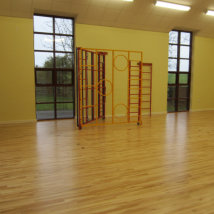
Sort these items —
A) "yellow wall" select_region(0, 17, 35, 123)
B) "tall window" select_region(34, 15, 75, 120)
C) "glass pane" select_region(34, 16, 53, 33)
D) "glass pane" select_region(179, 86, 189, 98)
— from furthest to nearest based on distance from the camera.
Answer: "glass pane" select_region(179, 86, 189, 98)
"tall window" select_region(34, 15, 75, 120)
"glass pane" select_region(34, 16, 53, 33)
"yellow wall" select_region(0, 17, 35, 123)

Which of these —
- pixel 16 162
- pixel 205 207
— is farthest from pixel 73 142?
pixel 205 207

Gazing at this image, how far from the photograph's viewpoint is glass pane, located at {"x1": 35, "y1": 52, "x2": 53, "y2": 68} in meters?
6.34

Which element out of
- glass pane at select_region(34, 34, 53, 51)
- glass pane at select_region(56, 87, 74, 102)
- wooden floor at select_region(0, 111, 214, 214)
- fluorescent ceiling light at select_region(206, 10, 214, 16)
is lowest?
wooden floor at select_region(0, 111, 214, 214)

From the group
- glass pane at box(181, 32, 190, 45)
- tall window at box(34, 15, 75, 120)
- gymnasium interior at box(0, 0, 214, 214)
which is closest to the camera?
gymnasium interior at box(0, 0, 214, 214)

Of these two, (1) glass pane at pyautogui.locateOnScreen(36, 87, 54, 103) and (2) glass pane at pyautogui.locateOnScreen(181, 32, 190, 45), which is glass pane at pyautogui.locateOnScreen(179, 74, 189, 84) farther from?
(1) glass pane at pyautogui.locateOnScreen(36, 87, 54, 103)

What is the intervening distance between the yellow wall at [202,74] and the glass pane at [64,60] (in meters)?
4.90

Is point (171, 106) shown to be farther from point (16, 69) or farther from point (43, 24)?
point (16, 69)

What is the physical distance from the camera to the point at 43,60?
21.0 ft

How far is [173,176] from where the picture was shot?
2797 millimetres

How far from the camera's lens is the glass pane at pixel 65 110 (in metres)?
6.77

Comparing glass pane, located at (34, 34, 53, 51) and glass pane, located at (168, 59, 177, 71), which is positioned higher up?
glass pane, located at (34, 34, 53, 51)

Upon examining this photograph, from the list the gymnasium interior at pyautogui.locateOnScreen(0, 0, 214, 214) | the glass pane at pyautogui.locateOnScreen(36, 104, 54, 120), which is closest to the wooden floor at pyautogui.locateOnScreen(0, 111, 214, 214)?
the gymnasium interior at pyautogui.locateOnScreen(0, 0, 214, 214)

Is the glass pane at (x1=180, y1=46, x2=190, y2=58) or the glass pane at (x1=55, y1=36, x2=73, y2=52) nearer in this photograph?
the glass pane at (x1=55, y1=36, x2=73, y2=52)

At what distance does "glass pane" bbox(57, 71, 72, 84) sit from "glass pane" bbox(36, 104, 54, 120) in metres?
0.82
